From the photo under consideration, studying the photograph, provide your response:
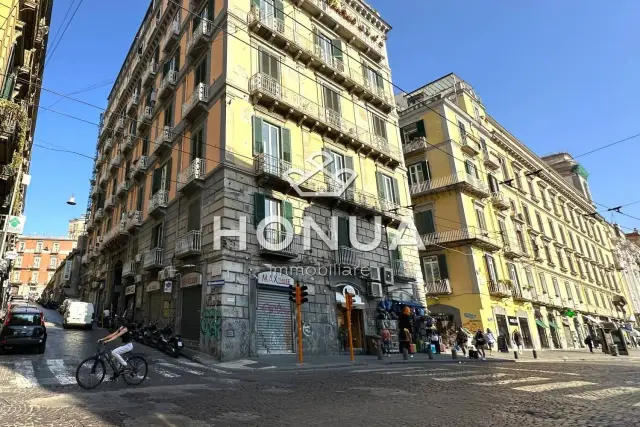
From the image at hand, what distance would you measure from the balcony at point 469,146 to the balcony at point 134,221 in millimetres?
23728

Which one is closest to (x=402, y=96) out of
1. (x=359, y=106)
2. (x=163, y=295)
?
(x=359, y=106)

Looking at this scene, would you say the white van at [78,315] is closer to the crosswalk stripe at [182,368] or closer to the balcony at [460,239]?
the crosswalk stripe at [182,368]

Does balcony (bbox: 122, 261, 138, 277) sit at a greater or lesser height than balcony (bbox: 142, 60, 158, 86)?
lesser

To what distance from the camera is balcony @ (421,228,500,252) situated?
87.8 ft

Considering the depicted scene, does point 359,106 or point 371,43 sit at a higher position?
point 371,43

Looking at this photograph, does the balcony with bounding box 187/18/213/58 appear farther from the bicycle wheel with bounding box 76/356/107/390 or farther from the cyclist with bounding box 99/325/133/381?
the bicycle wheel with bounding box 76/356/107/390

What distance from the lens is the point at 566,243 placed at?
140ft

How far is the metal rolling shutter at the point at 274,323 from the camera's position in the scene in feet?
51.6

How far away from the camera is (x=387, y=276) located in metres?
21.2

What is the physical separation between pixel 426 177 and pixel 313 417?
2607 cm

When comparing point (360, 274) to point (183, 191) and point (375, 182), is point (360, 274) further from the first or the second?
point (183, 191)

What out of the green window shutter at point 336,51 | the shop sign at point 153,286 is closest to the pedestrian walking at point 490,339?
the shop sign at point 153,286

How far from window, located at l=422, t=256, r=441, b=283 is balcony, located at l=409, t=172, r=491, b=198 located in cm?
503

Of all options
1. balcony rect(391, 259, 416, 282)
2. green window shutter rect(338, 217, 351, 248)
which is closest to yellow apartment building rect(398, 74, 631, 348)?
balcony rect(391, 259, 416, 282)
